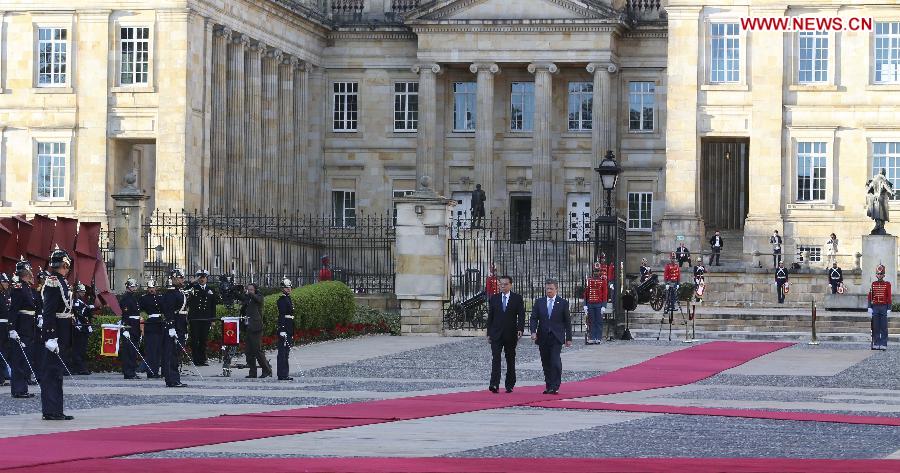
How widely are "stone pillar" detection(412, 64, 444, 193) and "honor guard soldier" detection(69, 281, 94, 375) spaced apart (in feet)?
131

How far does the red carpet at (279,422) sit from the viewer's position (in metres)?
20.2

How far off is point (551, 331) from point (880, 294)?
14642 millimetres

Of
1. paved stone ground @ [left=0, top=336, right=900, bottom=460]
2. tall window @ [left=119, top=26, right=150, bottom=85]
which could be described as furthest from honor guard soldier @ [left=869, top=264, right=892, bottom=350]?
tall window @ [left=119, top=26, right=150, bottom=85]

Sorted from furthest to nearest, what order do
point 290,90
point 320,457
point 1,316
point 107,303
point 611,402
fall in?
point 290,90
point 107,303
point 1,316
point 611,402
point 320,457

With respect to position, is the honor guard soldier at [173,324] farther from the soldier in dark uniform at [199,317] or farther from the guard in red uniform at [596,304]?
the guard in red uniform at [596,304]

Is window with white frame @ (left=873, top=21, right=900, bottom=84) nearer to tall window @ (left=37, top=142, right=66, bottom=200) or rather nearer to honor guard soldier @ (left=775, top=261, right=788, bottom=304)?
honor guard soldier @ (left=775, top=261, right=788, bottom=304)

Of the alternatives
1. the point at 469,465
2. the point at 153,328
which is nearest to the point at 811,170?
the point at 153,328

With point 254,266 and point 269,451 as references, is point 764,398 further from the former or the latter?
Result: point 254,266

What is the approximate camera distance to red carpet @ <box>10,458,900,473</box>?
18547 mm

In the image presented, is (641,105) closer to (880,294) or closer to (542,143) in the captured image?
(542,143)

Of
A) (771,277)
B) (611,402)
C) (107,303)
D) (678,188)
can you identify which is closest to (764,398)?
(611,402)

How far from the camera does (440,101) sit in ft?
245

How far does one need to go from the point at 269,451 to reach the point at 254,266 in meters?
39.2

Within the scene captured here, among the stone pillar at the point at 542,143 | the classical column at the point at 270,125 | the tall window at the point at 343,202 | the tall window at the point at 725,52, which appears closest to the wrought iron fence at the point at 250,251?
the classical column at the point at 270,125
